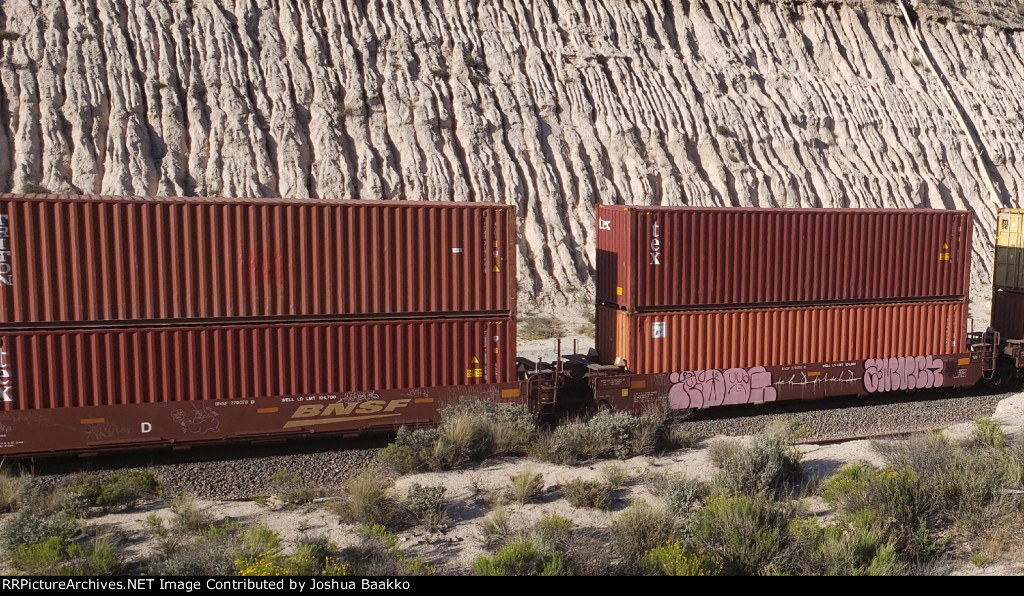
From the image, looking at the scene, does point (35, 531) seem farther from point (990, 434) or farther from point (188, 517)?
point (990, 434)

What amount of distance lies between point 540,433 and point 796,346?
21.3 ft

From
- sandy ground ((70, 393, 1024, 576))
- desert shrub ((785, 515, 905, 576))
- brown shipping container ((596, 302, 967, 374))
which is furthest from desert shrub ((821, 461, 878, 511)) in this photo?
brown shipping container ((596, 302, 967, 374))

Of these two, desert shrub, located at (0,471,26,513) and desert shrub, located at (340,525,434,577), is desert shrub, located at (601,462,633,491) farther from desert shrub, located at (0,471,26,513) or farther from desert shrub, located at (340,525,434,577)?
desert shrub, located at (0,471,26,513)

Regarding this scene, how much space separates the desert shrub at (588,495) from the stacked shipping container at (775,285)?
4.88 m

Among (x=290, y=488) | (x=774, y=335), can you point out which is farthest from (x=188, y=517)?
(x=774, y=335)

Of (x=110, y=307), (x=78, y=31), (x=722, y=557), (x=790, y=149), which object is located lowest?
(x=722, y=557)

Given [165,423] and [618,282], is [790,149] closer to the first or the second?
[618,282]

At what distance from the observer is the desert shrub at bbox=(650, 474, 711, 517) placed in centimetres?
993

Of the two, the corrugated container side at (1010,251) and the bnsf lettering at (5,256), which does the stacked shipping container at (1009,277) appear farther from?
the bnsf lettering at (5,256)

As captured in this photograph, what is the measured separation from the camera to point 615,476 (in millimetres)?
11273

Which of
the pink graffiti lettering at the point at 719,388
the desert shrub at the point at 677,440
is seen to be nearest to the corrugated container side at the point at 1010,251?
the pink graffiti lettering at the point at 719,388

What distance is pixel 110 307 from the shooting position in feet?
39.4

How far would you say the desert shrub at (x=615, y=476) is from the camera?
441 inches

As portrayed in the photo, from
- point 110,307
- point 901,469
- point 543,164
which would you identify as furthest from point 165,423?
point 543,164
